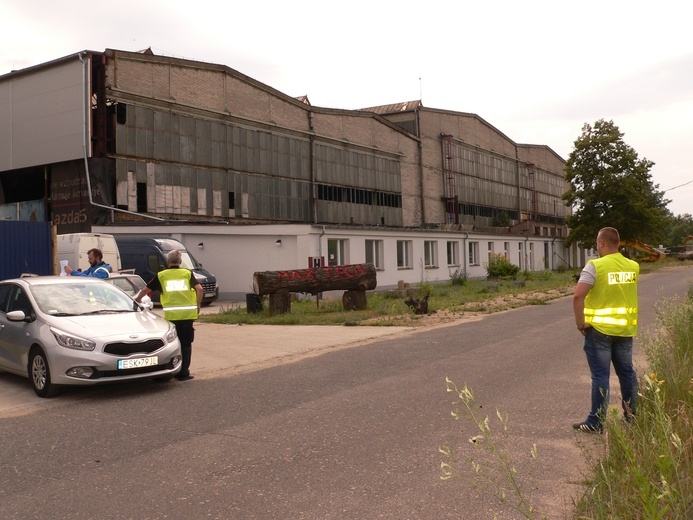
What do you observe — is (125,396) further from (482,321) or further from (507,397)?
(482,321)

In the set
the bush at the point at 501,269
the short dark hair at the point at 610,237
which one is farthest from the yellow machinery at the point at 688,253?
the short dark hair at the point at 610,237

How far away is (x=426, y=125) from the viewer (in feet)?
182

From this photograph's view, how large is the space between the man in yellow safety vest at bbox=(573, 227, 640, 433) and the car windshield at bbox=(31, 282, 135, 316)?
6.50 meters

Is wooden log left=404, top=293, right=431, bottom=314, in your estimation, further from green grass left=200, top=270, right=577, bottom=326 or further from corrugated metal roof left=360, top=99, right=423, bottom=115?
corrugated metal roof left=360, top=99, right=423, bottom=115

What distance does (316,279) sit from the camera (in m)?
20.5

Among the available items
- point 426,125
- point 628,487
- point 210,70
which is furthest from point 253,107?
point 628,487

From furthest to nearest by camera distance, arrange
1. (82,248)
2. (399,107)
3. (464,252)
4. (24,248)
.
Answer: (399,107) → (464,252) → (82,248) → (24,248)

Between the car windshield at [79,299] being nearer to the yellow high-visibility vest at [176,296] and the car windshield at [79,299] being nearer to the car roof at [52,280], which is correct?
the car roof at [52,280]

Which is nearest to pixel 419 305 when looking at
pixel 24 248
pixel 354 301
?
pixel 354 301

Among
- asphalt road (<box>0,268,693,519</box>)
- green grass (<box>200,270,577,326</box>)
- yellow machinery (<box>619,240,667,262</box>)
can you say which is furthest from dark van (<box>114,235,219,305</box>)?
yellow machinery (<box>619,240,667,262</box>)

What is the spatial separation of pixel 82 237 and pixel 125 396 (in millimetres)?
14934

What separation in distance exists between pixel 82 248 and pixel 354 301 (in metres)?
8.93

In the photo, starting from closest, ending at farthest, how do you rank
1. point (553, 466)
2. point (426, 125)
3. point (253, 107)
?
point (553, 466) < point (253, 107) < point (426, 125)

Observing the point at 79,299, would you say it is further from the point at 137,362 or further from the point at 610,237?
the point at 610,237
